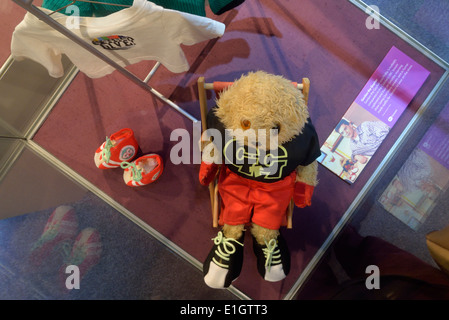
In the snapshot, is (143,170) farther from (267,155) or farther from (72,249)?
(267,155)

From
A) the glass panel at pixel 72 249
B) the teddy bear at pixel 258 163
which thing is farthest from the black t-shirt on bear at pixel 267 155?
the glass panel at pixel 72 249

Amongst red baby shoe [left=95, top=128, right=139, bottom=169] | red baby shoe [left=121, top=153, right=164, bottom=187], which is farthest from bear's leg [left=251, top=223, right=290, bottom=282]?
red baby shoe [left=95, top=128, right=139, bottom=169]

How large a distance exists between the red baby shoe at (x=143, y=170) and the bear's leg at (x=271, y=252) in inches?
21.3

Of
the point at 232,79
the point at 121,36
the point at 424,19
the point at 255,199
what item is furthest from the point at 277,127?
the point at 424,19

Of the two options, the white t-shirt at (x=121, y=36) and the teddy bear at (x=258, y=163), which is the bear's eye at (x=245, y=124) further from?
the white t-shirt at (x=121, y=36)

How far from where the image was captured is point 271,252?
1095 mm

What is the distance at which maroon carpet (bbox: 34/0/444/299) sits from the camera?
4.57 ft

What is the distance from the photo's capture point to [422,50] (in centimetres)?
144

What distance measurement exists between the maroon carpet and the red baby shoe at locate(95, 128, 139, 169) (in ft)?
0.27

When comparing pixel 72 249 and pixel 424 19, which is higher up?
pixel 424 19

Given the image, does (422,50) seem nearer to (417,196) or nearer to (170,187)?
(417,196)

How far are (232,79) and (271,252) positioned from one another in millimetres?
848
